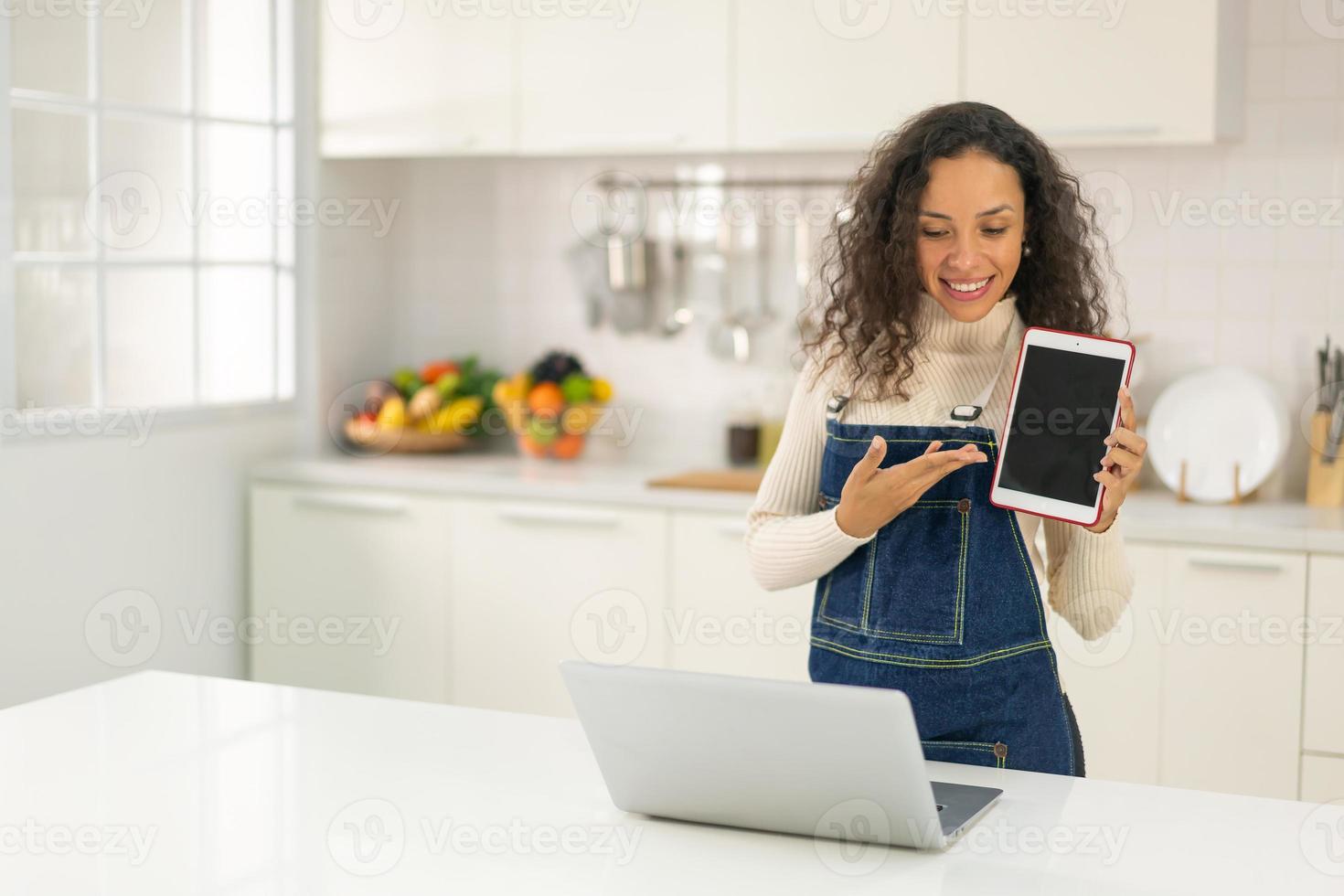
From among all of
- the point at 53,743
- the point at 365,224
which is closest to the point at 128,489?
the point at 365,224

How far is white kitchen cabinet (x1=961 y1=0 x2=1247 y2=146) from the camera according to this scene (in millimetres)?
2703

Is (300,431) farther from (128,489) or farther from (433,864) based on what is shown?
(433,864)

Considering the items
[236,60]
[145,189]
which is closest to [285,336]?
[145,189]

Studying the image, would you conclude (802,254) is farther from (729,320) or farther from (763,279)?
(729,320)

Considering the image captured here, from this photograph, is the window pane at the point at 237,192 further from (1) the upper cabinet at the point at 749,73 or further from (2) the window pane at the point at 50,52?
(2) the window pane at the point at 50,52

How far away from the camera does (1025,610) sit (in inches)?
61.9

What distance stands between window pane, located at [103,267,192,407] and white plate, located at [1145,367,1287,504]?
2.15m

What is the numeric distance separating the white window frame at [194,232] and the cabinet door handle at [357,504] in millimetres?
287

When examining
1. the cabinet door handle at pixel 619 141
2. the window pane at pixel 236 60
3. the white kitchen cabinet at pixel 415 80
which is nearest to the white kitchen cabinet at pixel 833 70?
the cabinet door handle at pixel 619 141

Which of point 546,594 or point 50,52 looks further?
point 546,594

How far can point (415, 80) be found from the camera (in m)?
3.37

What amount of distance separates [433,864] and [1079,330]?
37.3 inches

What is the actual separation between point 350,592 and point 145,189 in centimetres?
100

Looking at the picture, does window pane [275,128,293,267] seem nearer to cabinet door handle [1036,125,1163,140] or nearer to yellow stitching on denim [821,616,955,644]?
cabinet door handle [1036,125,1163,140]
